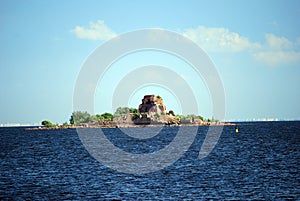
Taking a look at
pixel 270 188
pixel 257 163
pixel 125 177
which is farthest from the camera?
pixel 257 163

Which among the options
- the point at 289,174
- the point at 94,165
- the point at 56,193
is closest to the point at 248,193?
the point at 289,174

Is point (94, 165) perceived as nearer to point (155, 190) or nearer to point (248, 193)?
point (155, 190)

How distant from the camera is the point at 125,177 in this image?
45531mm

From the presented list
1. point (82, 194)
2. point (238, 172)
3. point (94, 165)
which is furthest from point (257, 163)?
point (82, 194)

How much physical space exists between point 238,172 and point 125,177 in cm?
1344

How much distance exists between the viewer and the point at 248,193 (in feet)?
118

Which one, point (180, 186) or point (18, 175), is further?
point (18, 175)

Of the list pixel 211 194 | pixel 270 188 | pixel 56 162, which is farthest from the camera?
pixel 56 162

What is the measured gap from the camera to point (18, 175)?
47688 millimetres

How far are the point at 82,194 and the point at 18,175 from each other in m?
14.6

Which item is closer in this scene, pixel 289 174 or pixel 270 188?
pixel 270 188

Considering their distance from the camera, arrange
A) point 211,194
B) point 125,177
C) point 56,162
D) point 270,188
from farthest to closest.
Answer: point 56,162 < point 125,177 < point 270,188 < point 211,194

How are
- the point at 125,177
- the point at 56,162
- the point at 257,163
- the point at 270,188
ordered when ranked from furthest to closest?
1. the point at 56,162
2. the point at 257,163
3. the point at 125,177
4. the point at 270,188

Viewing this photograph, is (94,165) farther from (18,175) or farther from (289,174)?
(289,174)
